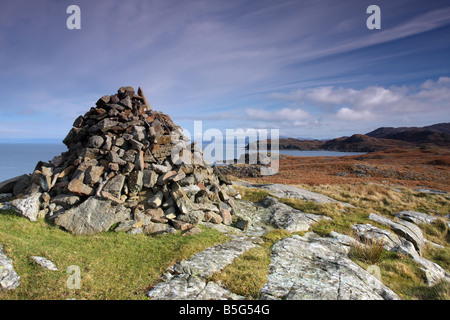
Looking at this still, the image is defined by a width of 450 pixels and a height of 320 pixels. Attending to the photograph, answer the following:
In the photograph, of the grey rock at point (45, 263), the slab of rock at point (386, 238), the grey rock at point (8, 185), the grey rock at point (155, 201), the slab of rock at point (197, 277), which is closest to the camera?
the slab of rock at point (197, 277)

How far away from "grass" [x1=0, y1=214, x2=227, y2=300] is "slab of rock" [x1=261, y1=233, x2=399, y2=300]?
3543mm

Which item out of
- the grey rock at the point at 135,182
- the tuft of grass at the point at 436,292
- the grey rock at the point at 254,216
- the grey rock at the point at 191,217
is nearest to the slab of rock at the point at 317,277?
the tuft of grass at the point at 436,292

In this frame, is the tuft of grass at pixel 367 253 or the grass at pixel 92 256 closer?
the grass at pixel 92 256

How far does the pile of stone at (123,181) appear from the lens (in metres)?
12.6

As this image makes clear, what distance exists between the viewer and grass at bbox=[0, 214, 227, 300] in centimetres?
713

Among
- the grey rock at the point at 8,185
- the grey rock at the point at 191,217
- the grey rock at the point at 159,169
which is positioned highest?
the grey rock at the point at 159,169

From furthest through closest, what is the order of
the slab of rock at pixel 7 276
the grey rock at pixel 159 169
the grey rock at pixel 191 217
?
the grey rock at pixel 159 169
the grey rock at pixel 191 217
the slab of rock at pixel 7 276

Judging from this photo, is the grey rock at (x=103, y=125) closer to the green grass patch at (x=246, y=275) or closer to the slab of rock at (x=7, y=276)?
the slab of rock at (x=7, y=276)

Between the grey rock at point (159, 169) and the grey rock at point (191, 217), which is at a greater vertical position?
the grey rock at point (159, 169)

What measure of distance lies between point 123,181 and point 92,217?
2638 mm

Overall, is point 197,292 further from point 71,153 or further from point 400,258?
point 71,153

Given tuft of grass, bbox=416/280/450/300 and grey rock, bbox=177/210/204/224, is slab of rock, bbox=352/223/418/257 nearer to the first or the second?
tuft of grass, bbox=416/280/450/300
